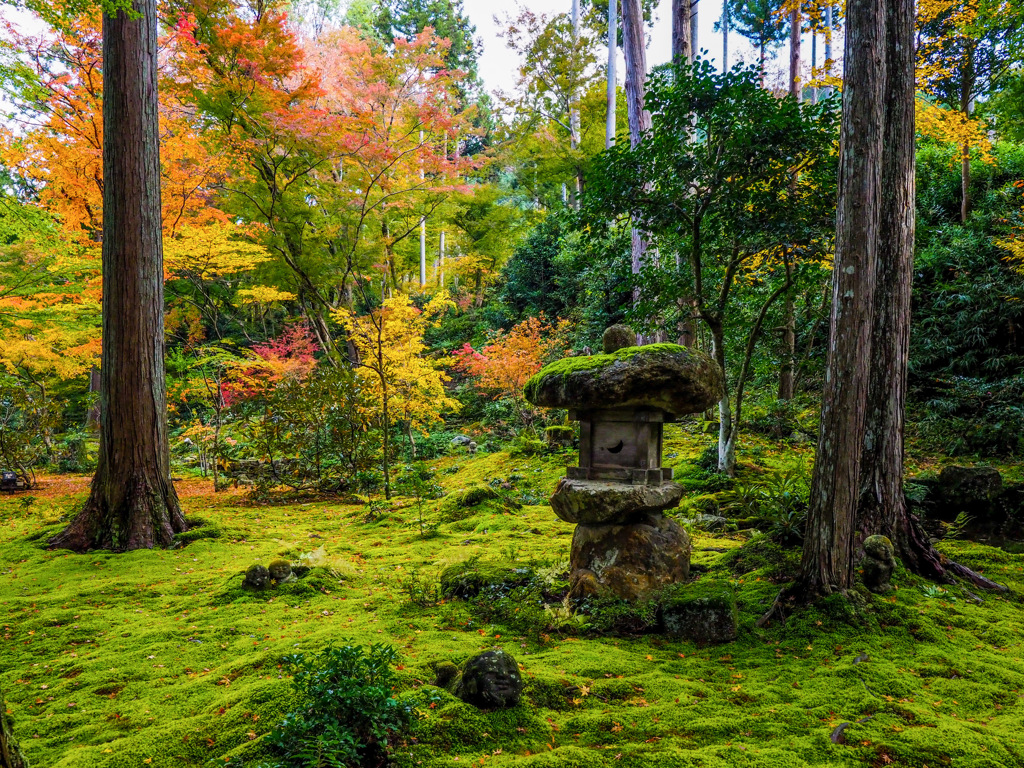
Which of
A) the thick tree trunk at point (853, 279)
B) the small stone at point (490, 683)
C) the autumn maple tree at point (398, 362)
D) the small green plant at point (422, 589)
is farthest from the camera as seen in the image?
the autumn maple tree at point (398, 362)

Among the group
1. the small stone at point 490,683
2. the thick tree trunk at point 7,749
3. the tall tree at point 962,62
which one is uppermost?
the tall tree at point 962,62

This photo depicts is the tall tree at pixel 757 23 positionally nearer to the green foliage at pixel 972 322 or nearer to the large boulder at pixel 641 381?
the green foliage at pixel 972 322

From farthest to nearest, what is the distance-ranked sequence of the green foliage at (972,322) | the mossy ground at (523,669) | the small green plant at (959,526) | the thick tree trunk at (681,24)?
the thick tree trunk at (681,24) < the green foliage at (972,322) < the small green plant at (959,526) < the mossy ground at (523,669)

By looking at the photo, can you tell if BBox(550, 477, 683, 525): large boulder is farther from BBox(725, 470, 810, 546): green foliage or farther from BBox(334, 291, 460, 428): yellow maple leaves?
BBox(334, 291, 460, 428): yellow maple leaves

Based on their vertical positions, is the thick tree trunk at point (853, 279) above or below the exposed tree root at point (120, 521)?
above

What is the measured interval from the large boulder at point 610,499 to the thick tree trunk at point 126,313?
14.5 ft

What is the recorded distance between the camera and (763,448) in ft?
26.7

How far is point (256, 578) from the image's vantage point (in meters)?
4.38

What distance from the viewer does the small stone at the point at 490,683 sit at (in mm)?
2494

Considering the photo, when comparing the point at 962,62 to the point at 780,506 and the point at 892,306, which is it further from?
the point at 780,506

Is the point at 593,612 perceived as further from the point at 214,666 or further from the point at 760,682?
the point at 214,666

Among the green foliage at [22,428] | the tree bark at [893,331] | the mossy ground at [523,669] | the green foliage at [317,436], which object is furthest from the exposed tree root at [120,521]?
the tree bark at [893,331]

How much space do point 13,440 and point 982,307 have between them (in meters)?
16.6

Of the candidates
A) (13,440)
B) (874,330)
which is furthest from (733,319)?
(13,440)
